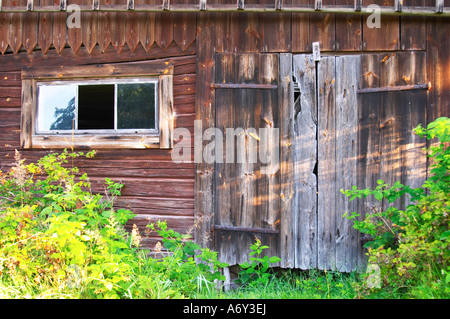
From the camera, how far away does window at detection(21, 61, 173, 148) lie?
525 centimetres

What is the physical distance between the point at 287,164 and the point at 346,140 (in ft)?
2.48

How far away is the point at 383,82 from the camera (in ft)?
15.8

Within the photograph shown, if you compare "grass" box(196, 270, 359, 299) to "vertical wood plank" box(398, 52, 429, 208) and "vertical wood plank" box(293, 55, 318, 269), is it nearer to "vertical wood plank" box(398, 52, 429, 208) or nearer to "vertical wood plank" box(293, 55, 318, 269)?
"vertical wood plank" box(293, 55, 318, 269)

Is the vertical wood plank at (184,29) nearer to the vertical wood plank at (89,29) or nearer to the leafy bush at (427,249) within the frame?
the vertical wood plank at (89,29)

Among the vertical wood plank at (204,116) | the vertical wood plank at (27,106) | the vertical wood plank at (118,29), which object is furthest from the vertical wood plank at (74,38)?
the vertical wood plank at (204,116)

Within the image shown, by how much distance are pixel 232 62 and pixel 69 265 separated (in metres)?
2.99

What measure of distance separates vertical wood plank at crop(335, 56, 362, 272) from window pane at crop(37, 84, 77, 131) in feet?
11.6

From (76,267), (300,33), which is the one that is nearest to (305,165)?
(300,33)

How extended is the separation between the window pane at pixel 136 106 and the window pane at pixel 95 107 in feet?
0.45

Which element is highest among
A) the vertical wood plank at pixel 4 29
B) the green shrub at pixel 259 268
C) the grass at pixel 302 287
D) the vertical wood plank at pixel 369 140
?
the vertical wood plank at pixel 4 29

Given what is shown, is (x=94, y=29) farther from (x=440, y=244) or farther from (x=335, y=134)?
(x=440, y=244)

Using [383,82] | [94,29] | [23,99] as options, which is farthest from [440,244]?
[23,99]

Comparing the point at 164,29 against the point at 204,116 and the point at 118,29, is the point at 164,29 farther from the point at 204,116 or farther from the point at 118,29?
the point at 204,116

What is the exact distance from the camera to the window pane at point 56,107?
558 centimetres
